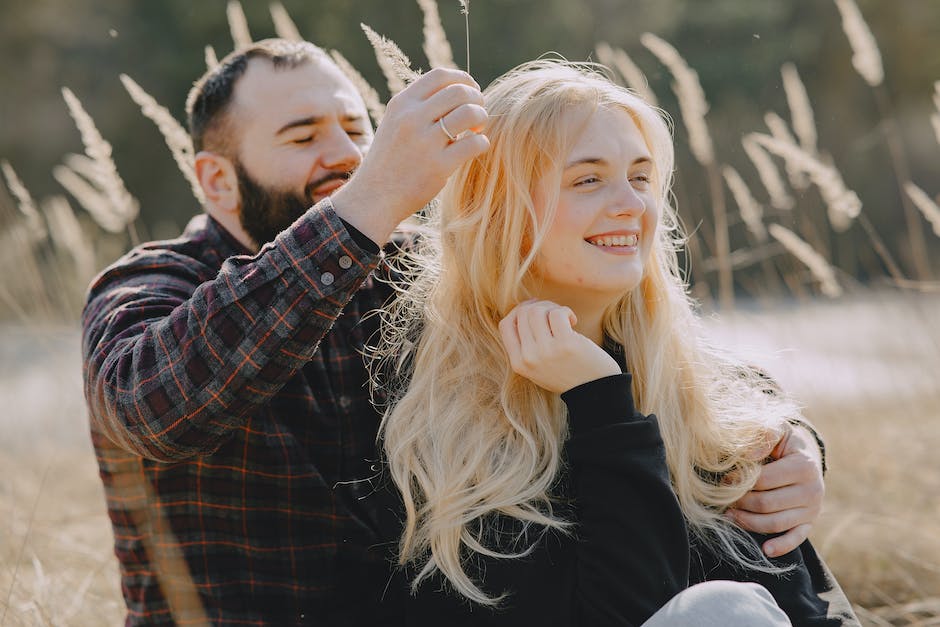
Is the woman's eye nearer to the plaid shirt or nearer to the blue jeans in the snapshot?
the plaid shirt

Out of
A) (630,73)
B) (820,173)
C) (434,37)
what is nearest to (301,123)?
(434,37)

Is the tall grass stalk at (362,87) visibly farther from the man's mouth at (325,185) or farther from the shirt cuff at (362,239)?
the shirt cuff at (362,239)

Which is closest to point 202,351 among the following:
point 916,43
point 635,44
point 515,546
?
point 515,546

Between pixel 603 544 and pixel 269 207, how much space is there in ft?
3.96

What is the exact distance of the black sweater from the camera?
1747mm

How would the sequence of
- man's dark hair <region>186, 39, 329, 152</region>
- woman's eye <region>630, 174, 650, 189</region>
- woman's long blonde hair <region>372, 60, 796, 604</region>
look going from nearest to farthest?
woman's long blonde hair <region>372, 60, 796, 604</region> < woman's eye <region>630, 174, 650, 189</region> < man's dark hair <region>186, 39, 329, 152</region>

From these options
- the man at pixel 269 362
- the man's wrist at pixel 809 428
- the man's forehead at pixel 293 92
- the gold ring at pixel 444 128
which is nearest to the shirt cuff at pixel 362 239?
the man at pixel 269 362

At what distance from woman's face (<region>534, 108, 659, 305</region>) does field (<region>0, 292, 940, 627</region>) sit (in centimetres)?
62

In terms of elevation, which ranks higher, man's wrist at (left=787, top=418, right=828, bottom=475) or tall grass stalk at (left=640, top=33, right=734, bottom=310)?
tall grass stalk at (left=640, top=33, right=734, bottom=310)

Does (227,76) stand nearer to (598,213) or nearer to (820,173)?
(598,213)

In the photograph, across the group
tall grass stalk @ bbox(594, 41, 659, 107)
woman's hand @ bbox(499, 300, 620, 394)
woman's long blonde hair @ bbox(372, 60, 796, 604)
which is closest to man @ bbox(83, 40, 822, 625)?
woman's long blonde hair @ bbox(372, 60, 796, 604)

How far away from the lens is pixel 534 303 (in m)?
1.94

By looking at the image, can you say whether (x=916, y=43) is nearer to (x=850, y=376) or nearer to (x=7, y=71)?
(x=850, y=376)

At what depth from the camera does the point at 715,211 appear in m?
3.16
